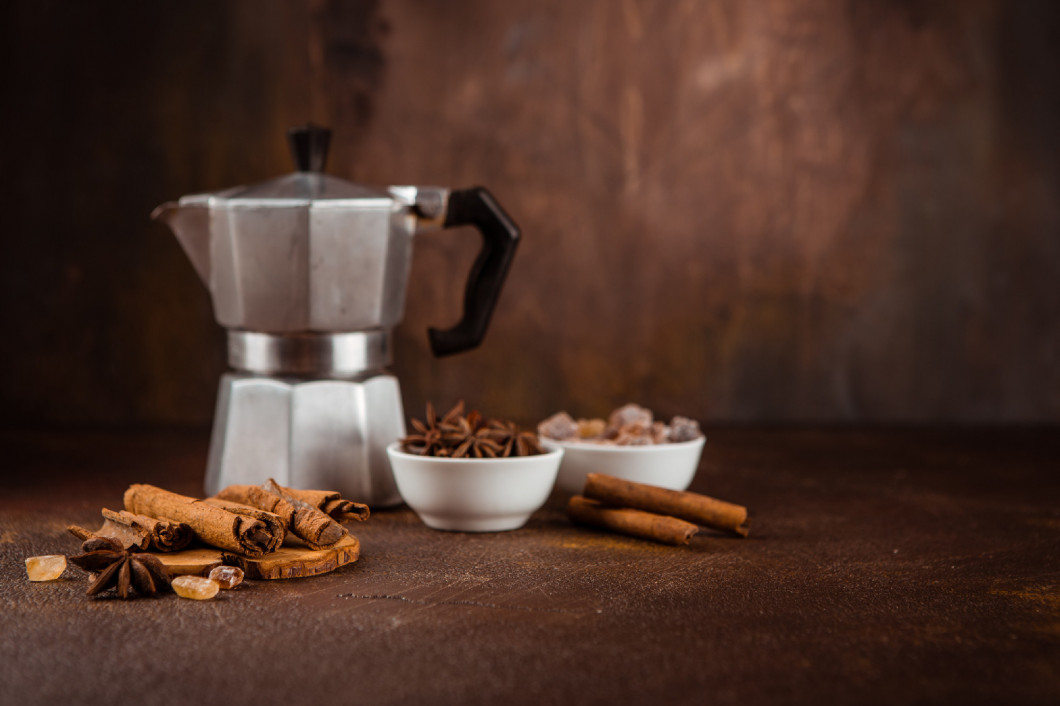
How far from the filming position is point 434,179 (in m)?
1.85

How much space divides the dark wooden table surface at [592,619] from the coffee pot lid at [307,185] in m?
0.35

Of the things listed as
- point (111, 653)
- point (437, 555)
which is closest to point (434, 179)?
point (437, 555)

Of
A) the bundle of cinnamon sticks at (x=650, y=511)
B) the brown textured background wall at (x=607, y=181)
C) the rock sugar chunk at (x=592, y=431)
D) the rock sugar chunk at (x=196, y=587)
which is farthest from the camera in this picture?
the brown textured background wall at (x=607, y=181)

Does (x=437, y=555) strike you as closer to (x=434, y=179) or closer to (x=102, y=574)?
(x=102, y=574)

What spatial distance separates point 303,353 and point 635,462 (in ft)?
1.25

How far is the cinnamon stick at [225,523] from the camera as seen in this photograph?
2.81ft

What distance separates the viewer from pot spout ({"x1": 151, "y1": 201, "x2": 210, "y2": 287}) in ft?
3.79

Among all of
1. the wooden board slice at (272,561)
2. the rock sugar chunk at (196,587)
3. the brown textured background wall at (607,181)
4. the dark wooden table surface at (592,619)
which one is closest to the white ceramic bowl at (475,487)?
the dark wooden table surface at (592,619)

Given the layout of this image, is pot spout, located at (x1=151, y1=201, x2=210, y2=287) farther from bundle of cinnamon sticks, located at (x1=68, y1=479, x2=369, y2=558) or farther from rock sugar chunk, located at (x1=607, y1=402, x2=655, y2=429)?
rock sugar chunk, located at (x1=607, y1=402, x2=655, y2=429)

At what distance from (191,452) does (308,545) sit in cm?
70

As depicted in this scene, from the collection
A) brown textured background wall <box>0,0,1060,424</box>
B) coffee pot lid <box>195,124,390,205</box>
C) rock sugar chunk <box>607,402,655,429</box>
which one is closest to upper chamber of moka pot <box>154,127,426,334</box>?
coffee pot lid <box>195,124,390,205</box>

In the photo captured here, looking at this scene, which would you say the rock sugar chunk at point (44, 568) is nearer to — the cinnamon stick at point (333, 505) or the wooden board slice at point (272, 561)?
the wooden board slice at point (272, 561)

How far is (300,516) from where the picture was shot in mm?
905

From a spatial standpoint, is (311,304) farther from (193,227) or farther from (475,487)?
(475,487)
